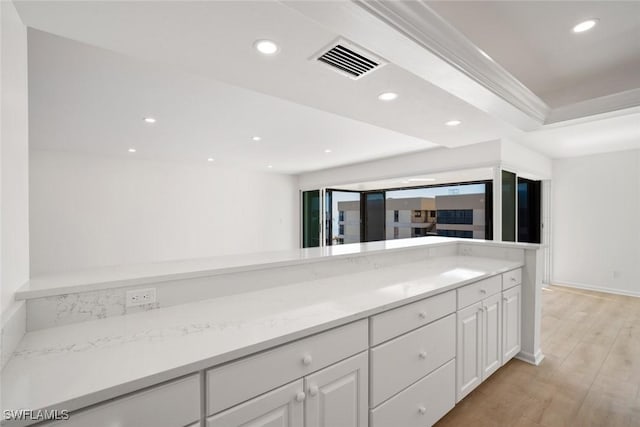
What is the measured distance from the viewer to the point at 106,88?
93.1 inches

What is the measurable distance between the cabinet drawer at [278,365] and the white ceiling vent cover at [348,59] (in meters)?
1.44

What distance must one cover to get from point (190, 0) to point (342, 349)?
5.40 feet

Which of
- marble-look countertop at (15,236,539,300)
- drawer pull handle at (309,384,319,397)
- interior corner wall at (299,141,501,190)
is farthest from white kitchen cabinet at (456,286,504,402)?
interior corner wall at (299,141,501,190)

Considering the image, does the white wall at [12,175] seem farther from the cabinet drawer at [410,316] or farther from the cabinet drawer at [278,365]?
the cabinet drawer at [410,316]

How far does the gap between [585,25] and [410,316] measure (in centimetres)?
202

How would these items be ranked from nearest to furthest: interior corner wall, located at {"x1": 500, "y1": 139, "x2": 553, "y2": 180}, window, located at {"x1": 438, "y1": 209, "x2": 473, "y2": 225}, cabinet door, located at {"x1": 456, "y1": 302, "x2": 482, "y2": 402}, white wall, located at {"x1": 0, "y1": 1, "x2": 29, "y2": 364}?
white wall, located at {"x1": 0, "y1": 1, "x2": 29, "y2": 364} → cabinet door, located at {"x1": 456, "y1": 302, "x2": 482, "y2": 402} → interior corner wall, located at {"x1": 500, "y1": 139, "x2": 553, "y2": 180} → window, located at {"x1": 438, "y1": 209, "x2": 473, "y2": 225}

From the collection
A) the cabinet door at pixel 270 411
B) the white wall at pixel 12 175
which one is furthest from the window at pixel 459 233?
the white wall at pixel 12 175

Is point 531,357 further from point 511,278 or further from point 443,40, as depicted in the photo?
point 443,40

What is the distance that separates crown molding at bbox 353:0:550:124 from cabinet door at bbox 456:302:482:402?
5.08 feet

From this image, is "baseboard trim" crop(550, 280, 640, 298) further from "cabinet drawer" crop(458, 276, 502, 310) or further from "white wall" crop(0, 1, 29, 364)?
"white wall" crop(0, 1, 29, 364)

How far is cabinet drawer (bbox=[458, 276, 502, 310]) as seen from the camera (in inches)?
75.6

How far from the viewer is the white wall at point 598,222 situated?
4543 millimetres

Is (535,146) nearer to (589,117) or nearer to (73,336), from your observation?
(589,117)

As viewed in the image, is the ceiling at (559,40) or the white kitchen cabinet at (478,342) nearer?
the ceiling at (559,40)
